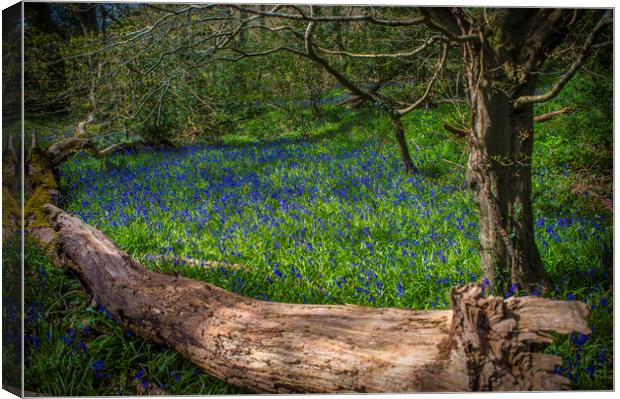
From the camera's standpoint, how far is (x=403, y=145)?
146 inches

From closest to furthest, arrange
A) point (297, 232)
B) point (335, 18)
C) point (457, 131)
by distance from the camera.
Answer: point (335, 18), point (457, 131), point (297, 232)

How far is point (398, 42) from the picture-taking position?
3.31 m

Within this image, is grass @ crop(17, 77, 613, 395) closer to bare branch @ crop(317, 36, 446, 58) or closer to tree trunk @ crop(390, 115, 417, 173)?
tree trunk @ crop(390, 115, 417, 173)

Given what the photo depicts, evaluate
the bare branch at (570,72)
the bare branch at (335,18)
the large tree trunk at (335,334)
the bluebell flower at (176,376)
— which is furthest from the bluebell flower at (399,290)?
the bare branch at (335,18)

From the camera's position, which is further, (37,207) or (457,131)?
(37,207)

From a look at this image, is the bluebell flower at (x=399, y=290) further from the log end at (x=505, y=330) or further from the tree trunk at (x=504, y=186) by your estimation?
the log end at (x=505, y=330)

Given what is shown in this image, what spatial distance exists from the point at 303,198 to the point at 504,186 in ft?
4.38

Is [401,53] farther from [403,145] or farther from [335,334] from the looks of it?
[335,334]

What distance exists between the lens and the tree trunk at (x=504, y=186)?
2902mm

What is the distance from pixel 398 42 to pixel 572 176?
52.8 inches

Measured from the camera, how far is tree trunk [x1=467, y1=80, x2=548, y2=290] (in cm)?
290

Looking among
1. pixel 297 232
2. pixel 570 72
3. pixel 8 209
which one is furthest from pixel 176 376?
pixel 570 72

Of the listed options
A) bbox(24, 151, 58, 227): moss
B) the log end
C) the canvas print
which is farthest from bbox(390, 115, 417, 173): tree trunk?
bbox(24, 151, 58, 227): moss

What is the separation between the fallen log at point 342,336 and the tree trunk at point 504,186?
690 millimetres
